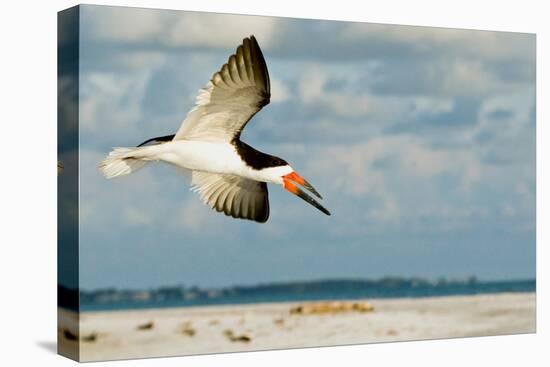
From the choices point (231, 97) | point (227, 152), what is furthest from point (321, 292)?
point (231, 97)

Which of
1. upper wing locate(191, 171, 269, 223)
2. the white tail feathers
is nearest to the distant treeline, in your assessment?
upper wing locate(191, 171, 269, 223)

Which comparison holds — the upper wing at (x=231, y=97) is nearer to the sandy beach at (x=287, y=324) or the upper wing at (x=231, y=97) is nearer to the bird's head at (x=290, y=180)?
the bird's head at (x=290, y=180)

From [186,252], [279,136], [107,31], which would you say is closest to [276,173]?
[279,136]

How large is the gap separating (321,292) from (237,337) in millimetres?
805

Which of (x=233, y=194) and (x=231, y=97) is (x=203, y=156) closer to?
(x=233, y=194)

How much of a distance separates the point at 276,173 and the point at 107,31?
174 cm

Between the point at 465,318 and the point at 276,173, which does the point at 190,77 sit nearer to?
the point at 276,173

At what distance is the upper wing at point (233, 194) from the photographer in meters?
10.0

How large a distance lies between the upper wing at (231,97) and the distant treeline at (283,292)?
1204 mm

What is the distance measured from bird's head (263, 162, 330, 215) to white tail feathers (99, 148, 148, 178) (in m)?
1.07

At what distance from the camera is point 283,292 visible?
10258 millimetres

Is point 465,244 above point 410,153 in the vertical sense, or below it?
below

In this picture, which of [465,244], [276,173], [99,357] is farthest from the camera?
[465,244]

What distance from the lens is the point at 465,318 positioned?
11.1 meters
